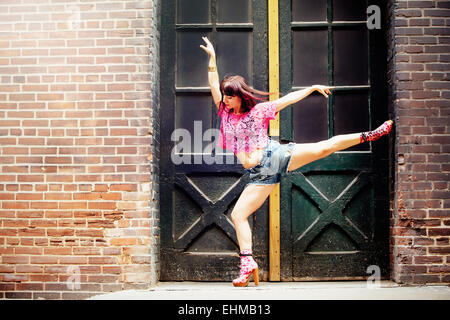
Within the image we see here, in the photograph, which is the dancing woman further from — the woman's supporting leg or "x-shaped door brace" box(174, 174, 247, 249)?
"x-shaped door brace" box(174, 174, 247, 249)

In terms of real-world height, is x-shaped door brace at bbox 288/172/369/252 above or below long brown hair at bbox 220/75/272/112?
below

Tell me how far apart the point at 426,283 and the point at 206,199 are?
7.33 ft

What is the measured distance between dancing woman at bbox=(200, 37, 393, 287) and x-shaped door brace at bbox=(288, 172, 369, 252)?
2.76ft

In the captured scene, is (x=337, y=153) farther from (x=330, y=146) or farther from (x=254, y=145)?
(x=254, y=145)

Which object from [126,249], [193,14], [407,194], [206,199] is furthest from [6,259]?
[407,194]

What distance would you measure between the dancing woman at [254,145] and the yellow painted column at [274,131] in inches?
26.7

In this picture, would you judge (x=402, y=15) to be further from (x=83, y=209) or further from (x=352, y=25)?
(x=83, y=209)

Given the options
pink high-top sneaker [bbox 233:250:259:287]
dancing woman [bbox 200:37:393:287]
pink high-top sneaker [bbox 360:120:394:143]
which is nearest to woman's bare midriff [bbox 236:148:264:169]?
dancing woman [bbox 200:37:393:287]

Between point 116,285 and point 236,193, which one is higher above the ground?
point 236,193

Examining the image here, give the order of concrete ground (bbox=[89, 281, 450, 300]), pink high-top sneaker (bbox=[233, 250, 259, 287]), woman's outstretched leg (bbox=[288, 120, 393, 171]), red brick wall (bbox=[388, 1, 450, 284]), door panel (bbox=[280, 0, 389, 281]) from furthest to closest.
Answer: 1. door panel (bbox=[280, 0, 389, 281])
2. red brick wall (bbox=[388, 1, 450, 284])
3. pink high-top sneaker (bbox=[233, 250, 259, 287])
4. woman's outstretched leg (bbox=[288, 120, 393, 171])
5. concrete ground (bbox=[89, 281, 450, 300])

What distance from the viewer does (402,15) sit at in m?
4.38

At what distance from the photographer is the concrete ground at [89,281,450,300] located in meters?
3.54

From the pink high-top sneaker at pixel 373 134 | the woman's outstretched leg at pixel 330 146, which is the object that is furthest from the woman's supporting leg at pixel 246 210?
the pink high-top sneaker at pixel 373 134

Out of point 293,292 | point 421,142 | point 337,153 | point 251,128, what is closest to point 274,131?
point 337,153
